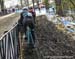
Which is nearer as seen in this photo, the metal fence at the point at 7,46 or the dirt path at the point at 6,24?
the metal fence at the point at 7,46

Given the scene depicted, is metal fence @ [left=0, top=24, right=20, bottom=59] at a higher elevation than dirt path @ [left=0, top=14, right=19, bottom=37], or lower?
higher

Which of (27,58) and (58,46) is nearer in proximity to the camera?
(27,58)

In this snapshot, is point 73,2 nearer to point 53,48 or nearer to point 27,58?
point 27,58

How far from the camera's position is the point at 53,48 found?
43.8ft

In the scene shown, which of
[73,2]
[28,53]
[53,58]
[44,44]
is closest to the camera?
[73,2]

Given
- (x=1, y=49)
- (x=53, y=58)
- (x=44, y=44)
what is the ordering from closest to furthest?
(x=1, y=49)
(x=53, y=58)
(x=44, y=44)

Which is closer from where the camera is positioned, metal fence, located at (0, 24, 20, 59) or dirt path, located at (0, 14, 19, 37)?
metal fence, located at (0, 24, 20, 59)

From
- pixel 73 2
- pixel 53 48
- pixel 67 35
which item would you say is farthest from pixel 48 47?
pixel 73 2

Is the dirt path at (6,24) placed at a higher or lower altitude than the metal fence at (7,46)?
lower

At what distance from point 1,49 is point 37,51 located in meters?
6.98

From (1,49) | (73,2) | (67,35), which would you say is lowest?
(67,35)

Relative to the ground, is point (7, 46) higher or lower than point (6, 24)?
higher

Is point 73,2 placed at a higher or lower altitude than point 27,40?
higher

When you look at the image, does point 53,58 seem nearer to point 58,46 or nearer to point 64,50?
point 64,50
